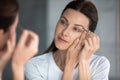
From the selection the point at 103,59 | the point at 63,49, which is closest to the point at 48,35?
the point at 63,49

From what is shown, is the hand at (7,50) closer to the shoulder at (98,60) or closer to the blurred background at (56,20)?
the blurred background at (56,20)

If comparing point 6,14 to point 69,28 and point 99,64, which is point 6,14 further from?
point 99,64

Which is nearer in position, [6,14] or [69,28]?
[6,14]

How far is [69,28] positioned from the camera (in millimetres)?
791

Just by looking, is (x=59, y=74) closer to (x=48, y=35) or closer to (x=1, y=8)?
(x=48, y=35)

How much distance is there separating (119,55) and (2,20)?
476 mm

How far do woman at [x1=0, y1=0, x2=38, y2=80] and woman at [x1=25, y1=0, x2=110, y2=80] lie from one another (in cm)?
11

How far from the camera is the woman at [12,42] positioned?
2.23 ft

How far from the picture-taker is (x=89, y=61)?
0.84 meters

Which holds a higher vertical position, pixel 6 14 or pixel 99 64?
pixel 6 14

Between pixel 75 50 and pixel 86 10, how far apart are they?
12cm

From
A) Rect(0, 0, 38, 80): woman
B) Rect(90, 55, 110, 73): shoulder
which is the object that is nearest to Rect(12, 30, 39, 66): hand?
Rect(0, 0, 38, 80): woman

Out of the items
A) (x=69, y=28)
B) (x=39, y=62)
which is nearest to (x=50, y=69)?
(x=39, y=62)

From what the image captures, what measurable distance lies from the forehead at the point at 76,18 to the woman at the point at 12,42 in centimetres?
14
